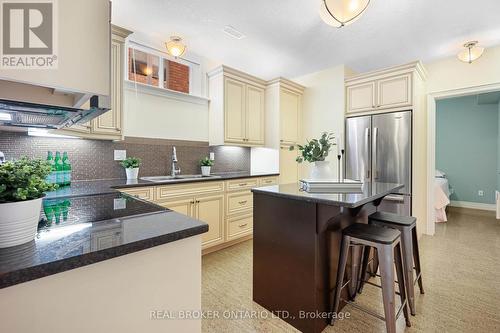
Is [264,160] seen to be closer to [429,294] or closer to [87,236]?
[429,294]

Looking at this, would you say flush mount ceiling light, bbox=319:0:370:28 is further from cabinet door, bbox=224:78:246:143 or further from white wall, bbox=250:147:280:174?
white wall, bbox=250:147:280:174

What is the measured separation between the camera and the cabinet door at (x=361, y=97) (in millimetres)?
3604

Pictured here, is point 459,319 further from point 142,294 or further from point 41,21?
point 41,21

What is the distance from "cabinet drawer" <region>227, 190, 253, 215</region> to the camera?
10.5ft

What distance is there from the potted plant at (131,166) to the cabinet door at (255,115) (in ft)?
5.52

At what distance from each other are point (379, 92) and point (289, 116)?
1.39 meters

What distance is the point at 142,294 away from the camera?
81 cm

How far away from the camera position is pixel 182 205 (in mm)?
2682

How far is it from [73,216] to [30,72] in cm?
68

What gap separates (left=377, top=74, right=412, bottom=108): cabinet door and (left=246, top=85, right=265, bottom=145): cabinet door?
178 centimetres

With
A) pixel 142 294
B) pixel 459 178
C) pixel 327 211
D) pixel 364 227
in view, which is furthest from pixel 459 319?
pixel 459 178

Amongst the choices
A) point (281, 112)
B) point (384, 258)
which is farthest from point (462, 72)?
point (384, 258)

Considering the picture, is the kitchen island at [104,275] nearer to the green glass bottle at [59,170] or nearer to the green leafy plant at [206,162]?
the green glass bottle at [59,170]

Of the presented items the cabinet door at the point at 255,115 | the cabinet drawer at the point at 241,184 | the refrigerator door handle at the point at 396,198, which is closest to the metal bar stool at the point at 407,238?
the refrigerator door handle at the point at 396,198
